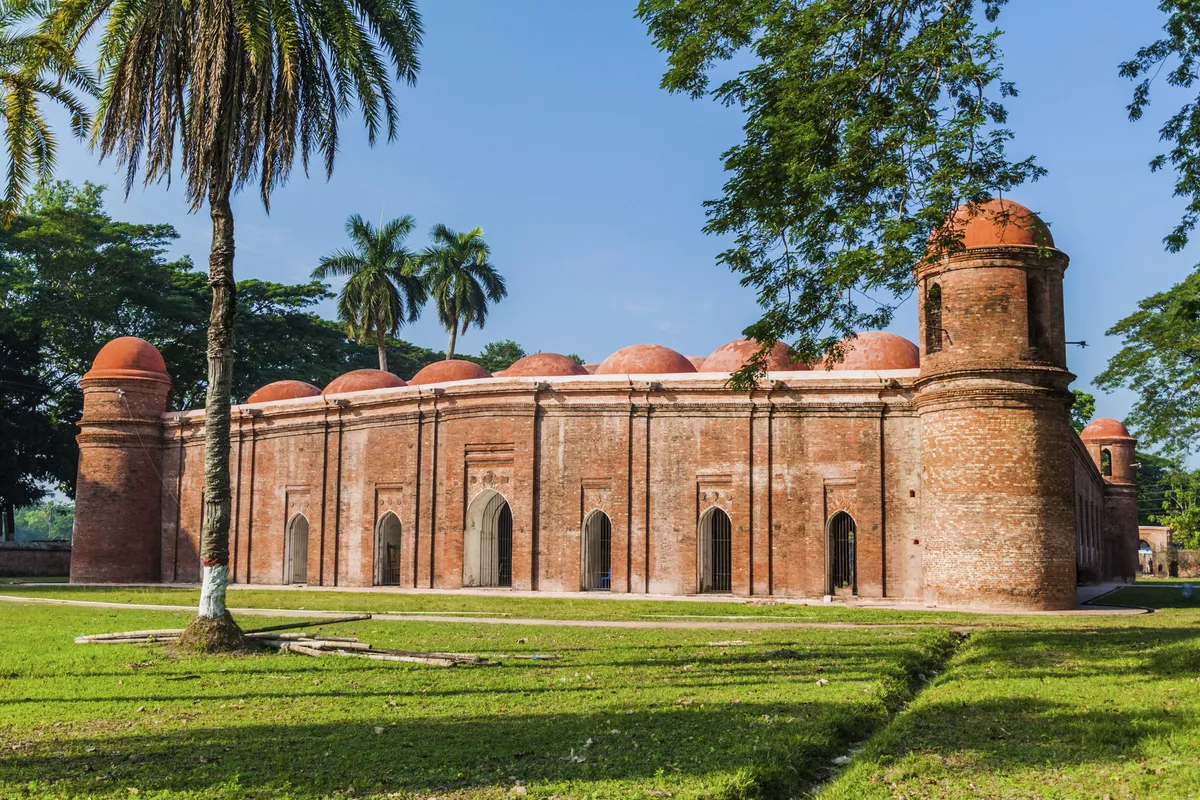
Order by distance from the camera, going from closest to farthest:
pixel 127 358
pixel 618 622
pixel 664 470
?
pixel 618 622, pixel 664 470, pixel 127 358

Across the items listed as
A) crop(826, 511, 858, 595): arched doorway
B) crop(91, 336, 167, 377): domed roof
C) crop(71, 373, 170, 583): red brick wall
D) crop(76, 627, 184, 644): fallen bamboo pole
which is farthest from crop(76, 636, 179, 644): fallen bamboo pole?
crop(91, 336, 167, 377): domed roof

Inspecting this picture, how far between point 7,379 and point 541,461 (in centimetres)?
2755

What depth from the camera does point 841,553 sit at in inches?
968

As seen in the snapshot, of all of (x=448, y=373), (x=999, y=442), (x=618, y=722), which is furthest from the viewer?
(x=448, y=373)

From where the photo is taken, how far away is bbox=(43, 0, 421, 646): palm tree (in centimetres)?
1271

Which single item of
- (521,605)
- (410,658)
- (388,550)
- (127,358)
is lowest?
(521,605)

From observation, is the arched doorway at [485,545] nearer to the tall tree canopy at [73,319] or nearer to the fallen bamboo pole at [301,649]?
the fallen bamboo pole at [301,649]

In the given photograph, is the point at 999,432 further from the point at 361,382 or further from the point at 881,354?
the point at 361,382

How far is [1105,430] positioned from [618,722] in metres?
41.5

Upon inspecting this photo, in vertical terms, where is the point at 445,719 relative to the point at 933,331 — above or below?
below

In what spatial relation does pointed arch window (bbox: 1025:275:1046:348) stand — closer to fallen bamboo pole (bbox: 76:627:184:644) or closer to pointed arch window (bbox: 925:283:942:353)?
pointed arch window (bbox: 925:283:942:353)

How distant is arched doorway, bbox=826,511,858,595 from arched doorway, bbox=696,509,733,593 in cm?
252

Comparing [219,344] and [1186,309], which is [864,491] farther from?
[219,344]

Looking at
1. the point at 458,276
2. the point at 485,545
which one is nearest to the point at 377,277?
the point at 458,276
